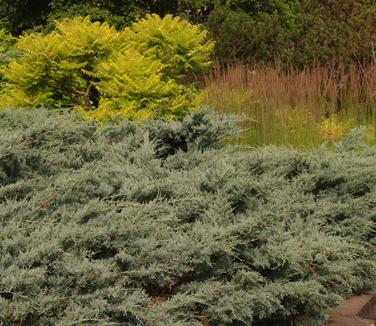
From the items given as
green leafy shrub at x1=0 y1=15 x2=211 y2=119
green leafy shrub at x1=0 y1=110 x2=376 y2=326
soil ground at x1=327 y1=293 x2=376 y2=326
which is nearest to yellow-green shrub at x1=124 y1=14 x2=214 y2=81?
green leafy shrub at x1=0 y1=15 x2=211 y2=119

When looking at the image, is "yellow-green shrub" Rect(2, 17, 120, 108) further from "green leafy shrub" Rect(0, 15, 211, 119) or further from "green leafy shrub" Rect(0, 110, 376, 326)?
"green leafy shrub" Rect(0, 110, 376, 326)

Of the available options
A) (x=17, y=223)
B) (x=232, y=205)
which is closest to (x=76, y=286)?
(x=17, y=223)

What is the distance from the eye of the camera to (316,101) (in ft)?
25.1

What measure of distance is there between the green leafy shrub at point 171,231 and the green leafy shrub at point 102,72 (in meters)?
1.44

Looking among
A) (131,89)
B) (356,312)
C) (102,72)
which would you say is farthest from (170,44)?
(356,312)

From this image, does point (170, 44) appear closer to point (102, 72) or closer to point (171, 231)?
point (102, 72)

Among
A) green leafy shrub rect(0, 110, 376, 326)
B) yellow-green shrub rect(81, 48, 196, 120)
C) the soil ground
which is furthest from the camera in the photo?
yellow-green shrub rect(81, 48, 196, 120)

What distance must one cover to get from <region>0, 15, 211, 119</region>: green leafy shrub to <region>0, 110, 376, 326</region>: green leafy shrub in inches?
56.7

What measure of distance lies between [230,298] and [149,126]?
183 cm

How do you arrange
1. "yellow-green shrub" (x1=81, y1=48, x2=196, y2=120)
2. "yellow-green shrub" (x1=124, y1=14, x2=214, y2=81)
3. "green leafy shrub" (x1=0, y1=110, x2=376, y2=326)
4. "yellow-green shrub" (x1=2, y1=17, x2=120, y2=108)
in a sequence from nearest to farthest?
"green leafy shrub" (x1=0, y1=110, x2=376, y2=326) < "yellow-green shrub" (x1=81, y1=48, x2=196, y2=120) < "yellow-green shrub" (x1=2, y1=17, x2=120, y2=108) < "yellow-green shrub" (x1=124, y1=14, x2=214, y2=81)

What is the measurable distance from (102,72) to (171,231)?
9.85ft

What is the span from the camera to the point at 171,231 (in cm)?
348

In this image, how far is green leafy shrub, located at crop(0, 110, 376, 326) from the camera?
298 centimetres

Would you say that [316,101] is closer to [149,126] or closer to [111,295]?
[149,126]
